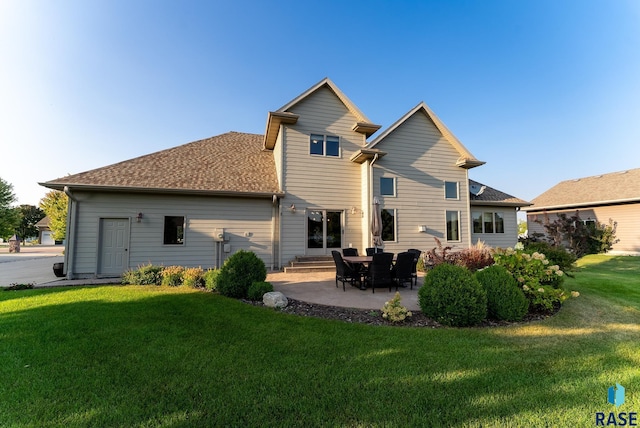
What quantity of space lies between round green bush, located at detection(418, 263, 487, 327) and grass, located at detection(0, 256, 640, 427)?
0.29m

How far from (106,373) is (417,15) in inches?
620

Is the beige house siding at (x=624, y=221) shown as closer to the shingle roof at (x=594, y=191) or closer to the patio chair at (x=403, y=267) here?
the shingle roof at (x=594, y=191)

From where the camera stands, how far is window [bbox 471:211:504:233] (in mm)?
14555

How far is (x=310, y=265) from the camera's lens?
1112cm

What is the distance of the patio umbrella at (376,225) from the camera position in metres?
10.7

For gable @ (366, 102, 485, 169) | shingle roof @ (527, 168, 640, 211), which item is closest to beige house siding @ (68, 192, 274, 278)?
gable @ (366, 102, 485, 169)

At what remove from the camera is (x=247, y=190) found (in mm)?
10805

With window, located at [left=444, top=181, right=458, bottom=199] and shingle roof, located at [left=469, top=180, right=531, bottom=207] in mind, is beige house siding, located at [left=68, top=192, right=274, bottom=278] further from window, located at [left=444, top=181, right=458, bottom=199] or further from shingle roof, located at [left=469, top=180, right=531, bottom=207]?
shingle roof, located at [left=469, top=180, right=531, bottom=207]

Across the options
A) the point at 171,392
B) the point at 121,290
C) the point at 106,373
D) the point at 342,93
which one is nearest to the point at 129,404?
the point at 171,392

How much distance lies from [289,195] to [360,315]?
283 inches

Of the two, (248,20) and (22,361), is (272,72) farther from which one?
(22,361)

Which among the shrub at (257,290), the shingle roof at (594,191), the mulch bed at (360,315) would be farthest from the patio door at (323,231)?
the shingle roof at (594,191)

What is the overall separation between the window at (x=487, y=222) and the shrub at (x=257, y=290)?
12.6m

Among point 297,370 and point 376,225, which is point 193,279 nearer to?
point 297,370
